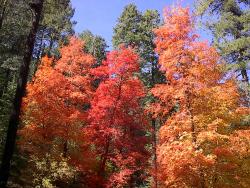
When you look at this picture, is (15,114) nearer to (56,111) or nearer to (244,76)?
(56,111)

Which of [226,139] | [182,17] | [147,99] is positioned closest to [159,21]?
[147,99]

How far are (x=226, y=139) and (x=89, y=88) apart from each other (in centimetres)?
1337

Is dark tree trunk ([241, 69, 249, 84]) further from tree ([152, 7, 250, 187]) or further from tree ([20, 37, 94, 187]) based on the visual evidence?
tree ([20, 37, 94, 187])

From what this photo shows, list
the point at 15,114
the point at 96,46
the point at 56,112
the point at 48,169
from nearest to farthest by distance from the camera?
the point at 15,114 → the point at 48,169 → the point at 56,112 → the point at 96,46

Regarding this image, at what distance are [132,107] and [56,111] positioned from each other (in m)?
5.61

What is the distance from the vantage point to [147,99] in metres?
36.5

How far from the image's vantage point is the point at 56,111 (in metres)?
22.9

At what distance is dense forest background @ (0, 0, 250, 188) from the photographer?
14.8 m

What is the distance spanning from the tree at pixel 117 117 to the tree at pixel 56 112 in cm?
109

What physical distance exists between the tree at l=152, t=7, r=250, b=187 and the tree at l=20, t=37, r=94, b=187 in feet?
26.5

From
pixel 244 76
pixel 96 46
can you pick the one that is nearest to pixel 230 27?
pixel 244 76

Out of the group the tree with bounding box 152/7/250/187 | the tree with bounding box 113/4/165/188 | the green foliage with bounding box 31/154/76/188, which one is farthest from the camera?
the tree with bounding box 113/4/165/188

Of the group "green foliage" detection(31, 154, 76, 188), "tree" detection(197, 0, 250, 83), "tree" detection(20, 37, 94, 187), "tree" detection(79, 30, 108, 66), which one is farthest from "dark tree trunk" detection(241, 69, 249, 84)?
"tree" detection(79, 30, 108, 66)

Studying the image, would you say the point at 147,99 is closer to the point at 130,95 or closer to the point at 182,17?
the point at 130,95
